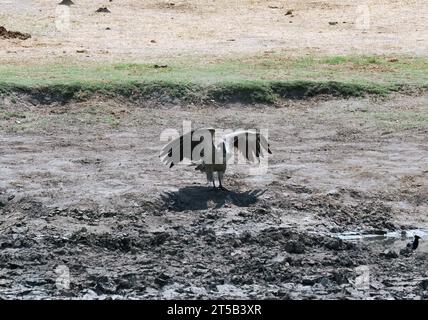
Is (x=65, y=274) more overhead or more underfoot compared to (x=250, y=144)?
more underfoot

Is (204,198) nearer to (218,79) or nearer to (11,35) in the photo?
(218,79)

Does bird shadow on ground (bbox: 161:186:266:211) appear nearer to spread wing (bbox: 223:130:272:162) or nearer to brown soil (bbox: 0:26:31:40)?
spread wing (bbox: 223:130:272:162)

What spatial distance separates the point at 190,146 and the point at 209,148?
177 mm

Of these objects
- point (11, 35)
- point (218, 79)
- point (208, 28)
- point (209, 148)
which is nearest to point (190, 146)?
point (209, 148)

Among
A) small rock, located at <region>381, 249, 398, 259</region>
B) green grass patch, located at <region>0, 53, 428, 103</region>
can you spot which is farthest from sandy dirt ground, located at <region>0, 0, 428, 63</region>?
small rock, located at <region>381, 249, 398, 259</region>

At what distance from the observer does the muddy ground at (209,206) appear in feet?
29.5

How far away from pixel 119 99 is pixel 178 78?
0.92 meters

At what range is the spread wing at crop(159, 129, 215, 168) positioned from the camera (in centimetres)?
1040

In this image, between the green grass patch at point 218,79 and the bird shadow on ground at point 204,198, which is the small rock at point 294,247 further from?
the green grass patch at point 218,79

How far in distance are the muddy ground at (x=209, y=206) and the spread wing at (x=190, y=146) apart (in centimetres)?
42

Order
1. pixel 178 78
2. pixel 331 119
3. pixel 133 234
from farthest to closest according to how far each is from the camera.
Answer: pixel 178 78, pixel 331 119, pixel 133 234

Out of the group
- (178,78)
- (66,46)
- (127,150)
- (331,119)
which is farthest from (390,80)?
(66,46)
